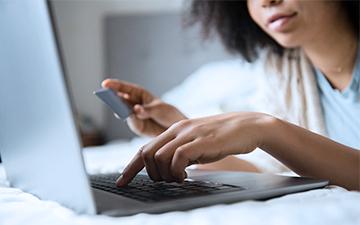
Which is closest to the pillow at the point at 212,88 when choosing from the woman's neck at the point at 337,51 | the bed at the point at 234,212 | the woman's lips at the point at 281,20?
the woman's neck at the point at 337,51

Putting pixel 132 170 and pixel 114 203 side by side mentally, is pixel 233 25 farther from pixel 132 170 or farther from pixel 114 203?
pixel 114 203

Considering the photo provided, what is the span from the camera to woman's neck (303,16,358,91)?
1.11 m

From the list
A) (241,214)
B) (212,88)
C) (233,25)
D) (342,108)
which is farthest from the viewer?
(212,88)

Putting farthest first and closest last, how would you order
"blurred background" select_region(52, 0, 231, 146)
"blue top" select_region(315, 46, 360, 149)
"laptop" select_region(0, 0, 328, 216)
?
"blurred background" select_region(52, 0, 231, 146) < "blue top" select_region(315, 46, 360, 149) < "laptop" select_region(0, 0, 328, 216)

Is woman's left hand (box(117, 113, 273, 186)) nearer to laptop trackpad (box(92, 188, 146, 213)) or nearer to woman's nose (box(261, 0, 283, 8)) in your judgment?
laptop trackpad (box(92, 188, 146, 213))

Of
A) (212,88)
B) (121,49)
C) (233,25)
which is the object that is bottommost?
(212,88)

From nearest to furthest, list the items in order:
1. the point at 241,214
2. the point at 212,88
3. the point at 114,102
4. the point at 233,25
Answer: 1. the point at 241,214
2. the point at 114,102
3. the point at 233,25
4. the point at 212,88

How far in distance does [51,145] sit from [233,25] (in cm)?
100

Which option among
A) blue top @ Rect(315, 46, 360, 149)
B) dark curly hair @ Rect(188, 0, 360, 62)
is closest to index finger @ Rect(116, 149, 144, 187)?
blue top @ Rect(315, 46, 360, 149)

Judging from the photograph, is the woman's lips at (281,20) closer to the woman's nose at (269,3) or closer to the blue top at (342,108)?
the woman's nose at (269,3)

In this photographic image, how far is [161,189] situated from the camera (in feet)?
1.84

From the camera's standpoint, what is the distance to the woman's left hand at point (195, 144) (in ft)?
1.87

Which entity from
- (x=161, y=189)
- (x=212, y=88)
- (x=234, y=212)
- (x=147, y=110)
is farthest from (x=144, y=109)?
(x=212, y=88)

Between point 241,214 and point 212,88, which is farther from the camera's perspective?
point 212,88
